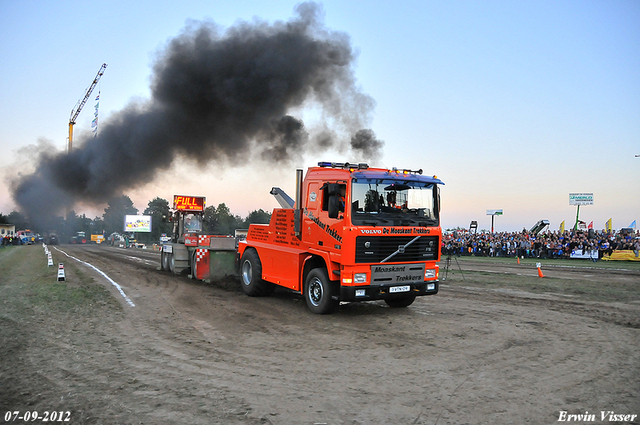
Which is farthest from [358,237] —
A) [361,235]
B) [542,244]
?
[542,244]

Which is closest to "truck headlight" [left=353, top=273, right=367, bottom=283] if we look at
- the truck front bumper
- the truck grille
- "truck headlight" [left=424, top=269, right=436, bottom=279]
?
the truck front bumper

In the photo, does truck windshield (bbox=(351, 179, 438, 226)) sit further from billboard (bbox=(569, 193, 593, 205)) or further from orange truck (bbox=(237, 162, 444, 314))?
billboard (bbox=(569, 193, 593, 205))

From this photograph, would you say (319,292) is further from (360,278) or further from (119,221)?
(119,221)

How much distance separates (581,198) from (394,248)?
48856 mm

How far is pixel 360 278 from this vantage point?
27.6 ft

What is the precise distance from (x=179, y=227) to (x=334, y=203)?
1172cm

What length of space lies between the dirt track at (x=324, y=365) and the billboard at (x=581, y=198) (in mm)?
45056

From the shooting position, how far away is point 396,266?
29.0 ft

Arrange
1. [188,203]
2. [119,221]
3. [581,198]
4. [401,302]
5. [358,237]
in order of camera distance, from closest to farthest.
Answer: [358,237], [401,302], [188,203], [581,198], [119,221]

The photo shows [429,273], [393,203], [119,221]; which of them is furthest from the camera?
[119,221]

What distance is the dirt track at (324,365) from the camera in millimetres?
4277

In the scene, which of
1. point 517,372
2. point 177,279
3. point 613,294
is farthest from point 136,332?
point 613,294

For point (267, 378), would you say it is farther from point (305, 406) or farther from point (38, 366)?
point (38, 366)

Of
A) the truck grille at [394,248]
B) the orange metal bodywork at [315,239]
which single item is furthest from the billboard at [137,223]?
the truck grille at [394,248]
